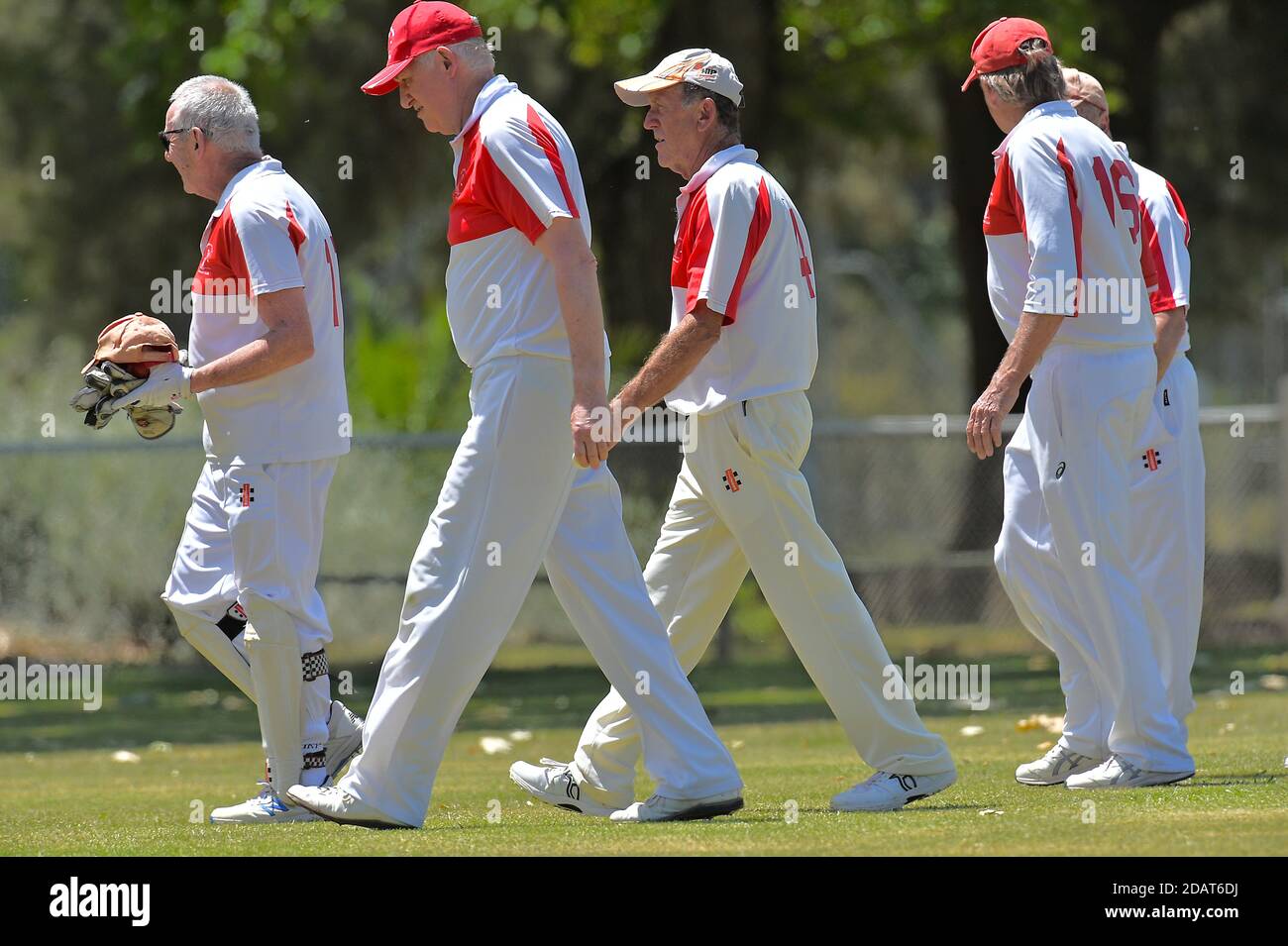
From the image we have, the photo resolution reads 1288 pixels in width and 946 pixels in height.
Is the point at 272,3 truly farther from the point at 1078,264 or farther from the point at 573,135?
the point at 1078,264

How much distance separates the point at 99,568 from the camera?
14555 mm

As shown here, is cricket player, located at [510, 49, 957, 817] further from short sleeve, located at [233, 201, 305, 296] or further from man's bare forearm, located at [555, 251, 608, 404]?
short sleeve, located at [233, 201, 305, 296]

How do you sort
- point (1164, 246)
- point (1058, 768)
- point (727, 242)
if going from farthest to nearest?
point (1164, 246)
point (1058, 768)
point (727, 242)

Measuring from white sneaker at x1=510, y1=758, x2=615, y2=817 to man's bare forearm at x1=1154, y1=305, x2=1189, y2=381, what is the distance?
2.62 metres

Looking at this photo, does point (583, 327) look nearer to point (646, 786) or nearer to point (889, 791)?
point (889, 791)

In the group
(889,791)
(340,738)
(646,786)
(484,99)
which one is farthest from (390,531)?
(484,99)

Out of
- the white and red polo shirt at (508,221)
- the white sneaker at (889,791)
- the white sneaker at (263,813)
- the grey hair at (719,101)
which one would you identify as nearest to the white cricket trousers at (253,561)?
the white sneaker at (263,813)

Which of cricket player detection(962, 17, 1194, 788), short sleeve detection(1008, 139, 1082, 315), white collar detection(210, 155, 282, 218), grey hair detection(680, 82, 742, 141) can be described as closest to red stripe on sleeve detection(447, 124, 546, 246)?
grey hair detection(680, 82, 742, 141)

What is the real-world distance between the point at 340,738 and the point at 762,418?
6.17 ft

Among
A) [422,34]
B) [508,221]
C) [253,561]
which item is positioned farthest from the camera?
[253,561]

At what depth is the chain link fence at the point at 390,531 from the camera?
14469 mm

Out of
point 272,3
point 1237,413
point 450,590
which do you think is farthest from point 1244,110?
point 450,590

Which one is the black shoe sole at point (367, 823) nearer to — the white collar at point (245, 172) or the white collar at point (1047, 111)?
the white collar at point (245, 172)

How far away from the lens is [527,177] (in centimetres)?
625
